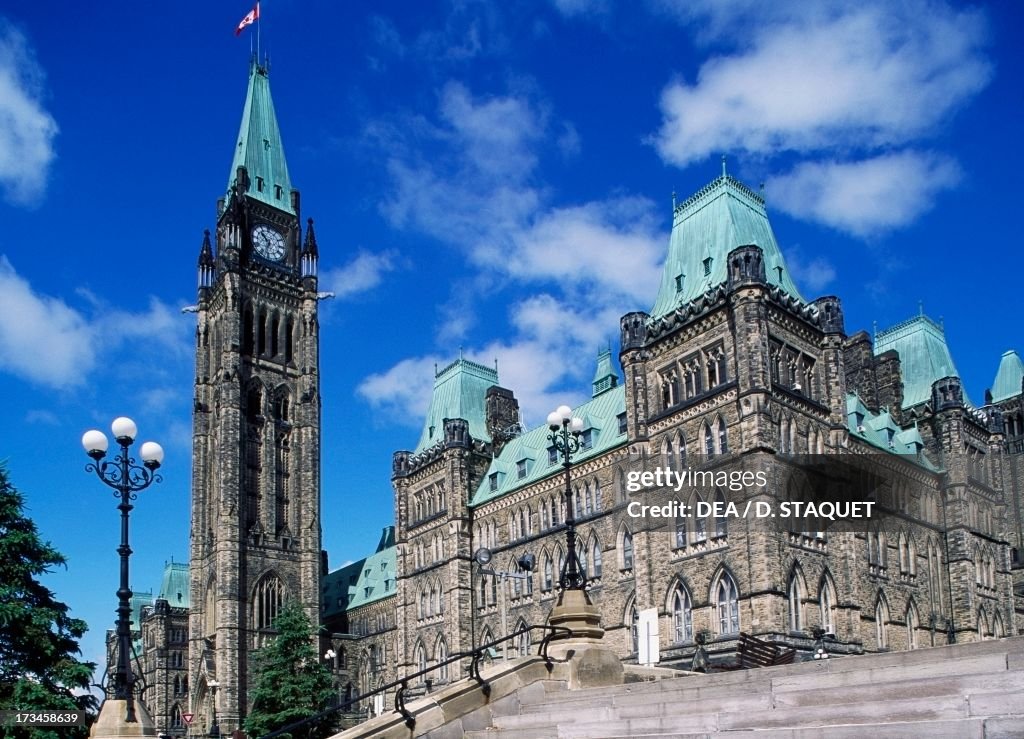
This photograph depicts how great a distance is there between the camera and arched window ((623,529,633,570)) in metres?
47.4

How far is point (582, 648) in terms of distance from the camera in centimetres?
1872

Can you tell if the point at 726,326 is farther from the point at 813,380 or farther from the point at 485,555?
the point at 485,555

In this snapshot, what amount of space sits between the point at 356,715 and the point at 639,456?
124ft

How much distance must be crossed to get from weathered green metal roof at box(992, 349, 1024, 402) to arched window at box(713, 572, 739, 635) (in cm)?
3203

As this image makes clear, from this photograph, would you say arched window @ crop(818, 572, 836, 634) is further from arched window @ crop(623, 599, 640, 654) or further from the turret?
the turret

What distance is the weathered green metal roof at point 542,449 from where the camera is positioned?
52.8 metres

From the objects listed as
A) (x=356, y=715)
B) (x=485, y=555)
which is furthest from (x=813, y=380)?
(x=356, y=715)

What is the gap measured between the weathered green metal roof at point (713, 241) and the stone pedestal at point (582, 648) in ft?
89.9

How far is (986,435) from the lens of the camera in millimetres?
56625

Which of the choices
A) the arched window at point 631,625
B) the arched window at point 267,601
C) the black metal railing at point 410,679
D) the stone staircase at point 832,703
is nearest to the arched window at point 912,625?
the arched window at point 631,625

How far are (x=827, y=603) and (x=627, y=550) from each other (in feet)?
29.7

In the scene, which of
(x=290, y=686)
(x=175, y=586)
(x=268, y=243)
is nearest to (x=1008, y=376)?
(x=290, y=686)

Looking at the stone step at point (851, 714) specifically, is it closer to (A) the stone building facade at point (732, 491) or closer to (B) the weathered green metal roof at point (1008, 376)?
(A) the stone building facade at point (732, 491)

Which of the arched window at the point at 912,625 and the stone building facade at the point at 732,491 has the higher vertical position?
the stone building facade at the point at 732,491
